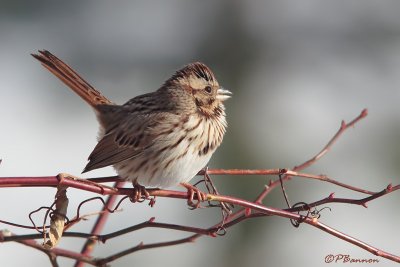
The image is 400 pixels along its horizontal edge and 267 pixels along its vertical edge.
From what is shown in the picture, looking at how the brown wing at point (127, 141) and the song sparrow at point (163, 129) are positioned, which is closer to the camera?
the song sparrow at point (163, 129)

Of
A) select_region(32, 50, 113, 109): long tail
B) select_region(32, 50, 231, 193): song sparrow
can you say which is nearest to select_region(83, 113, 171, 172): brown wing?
select_region(32, 50, 231, 193): song sparrow

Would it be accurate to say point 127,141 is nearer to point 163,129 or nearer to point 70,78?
point 163,129

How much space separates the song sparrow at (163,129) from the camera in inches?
134

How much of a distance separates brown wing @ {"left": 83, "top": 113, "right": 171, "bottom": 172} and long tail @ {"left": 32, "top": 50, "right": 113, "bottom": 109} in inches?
11.2

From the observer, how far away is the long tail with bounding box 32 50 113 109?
360 cm

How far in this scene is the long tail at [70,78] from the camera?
360cm

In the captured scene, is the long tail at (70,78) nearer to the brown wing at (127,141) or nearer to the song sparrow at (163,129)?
the song sparrow at (163,129)

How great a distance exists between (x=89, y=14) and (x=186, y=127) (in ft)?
25.0

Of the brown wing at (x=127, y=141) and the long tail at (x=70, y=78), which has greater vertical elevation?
the long tail at (x=70, y=78)

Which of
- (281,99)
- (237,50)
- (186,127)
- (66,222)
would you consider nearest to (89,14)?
(237,50)

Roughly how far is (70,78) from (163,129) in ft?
1.87

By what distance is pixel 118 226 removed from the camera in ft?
26.0

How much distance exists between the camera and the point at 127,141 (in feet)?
12.0

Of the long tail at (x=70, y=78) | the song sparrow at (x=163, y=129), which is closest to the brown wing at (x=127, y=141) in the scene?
the song sparrow at (x=163, y=129)
